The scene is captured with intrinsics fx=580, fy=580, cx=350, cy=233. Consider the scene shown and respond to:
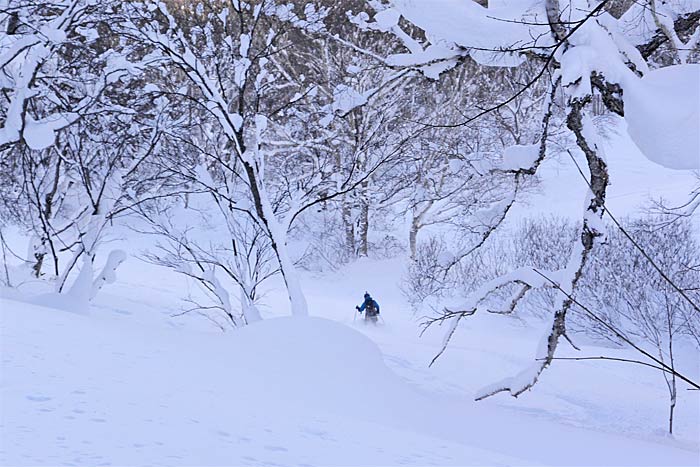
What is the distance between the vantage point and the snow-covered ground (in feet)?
5.70

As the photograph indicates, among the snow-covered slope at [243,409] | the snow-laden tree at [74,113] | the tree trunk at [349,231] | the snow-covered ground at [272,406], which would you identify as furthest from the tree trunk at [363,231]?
the snow-covered slope at [243,409]

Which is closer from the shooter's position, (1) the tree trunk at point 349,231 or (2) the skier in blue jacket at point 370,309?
(2) the skier in blue jacket at point 370,309

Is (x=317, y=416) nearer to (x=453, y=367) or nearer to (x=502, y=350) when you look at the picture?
(x=453, y=367)

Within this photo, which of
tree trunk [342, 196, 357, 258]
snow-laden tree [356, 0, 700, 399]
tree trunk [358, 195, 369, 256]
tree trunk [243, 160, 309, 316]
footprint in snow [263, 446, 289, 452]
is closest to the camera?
footprint in snow [263, 446, 289, 452]

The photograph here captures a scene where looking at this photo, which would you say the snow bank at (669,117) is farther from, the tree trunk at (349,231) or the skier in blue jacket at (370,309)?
the tree trunk at (349,231)

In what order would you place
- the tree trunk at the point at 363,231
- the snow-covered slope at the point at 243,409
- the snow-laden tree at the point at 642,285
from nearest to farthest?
the snow-covered slope at the point at 243,409 → the snow-laden tree at the point at 642,285 → the tree trunk at the point at 363,231

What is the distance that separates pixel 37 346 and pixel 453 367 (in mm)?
7185

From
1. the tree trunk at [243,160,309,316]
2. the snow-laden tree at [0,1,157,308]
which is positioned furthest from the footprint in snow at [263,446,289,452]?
the snow-laden tree at [0,1,157,308]

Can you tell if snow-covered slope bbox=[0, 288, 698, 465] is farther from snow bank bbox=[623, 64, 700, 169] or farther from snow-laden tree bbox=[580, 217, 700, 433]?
snow-laden tree bbox=[580, 217, 700, 433]

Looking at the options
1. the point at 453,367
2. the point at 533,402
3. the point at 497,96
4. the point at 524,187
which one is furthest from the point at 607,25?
the point at 524,187

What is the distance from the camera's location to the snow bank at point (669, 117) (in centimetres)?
254

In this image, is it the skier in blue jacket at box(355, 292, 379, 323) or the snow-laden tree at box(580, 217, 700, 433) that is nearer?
the snow-laden tree at box(580, 217, 700, 433)

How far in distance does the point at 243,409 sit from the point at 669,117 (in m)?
2.30

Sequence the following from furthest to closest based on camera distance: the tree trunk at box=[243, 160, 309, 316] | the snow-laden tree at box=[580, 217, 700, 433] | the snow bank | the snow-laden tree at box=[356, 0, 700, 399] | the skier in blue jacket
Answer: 1. the skier in blue jacket
2. the snow-laden tree at box=[580, 217, 700, 433]
3. the tree trunk at box=[243, 160, 309, 316]
4. the snow-laden tree at box=[356, 0, 700, 399]
5. the snow bank
